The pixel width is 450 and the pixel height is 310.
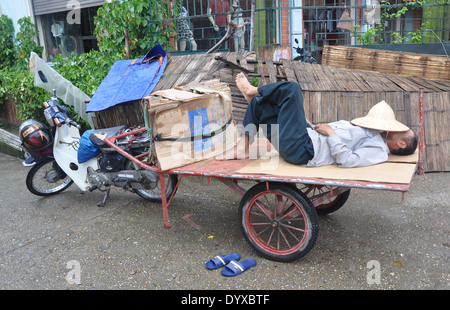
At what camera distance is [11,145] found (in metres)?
6.94

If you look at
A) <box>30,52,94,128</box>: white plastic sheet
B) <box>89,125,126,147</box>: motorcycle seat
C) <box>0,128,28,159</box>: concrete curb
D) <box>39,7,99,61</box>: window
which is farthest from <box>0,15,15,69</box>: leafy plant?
<box>89,125,126,147</box>: motorcycle seat

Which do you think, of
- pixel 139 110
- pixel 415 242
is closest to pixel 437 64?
pixel 415 242

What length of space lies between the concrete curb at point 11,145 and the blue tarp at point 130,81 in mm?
2127

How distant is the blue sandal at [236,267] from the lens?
307cm

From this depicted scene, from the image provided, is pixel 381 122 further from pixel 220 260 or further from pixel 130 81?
pixel 130 81

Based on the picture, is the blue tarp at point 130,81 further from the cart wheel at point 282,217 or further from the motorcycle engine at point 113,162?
the cart wheel at point 282,217

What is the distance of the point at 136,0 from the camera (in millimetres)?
6875

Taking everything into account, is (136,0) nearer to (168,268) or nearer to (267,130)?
(267,130)

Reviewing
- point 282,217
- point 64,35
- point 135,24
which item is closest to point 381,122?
point 282,217

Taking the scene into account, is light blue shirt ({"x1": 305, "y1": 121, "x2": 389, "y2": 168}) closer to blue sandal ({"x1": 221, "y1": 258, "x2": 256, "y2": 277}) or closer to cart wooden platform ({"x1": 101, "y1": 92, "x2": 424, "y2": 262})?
cart wooden platform ({"x1": 101, "y1": 92, "x2": 424, "y2": 262})

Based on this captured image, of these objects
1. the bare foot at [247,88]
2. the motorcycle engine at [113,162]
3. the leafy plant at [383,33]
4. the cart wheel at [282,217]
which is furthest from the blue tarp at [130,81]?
the leafy plant at [383,33]

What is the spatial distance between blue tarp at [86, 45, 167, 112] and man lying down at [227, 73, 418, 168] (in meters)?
2.56

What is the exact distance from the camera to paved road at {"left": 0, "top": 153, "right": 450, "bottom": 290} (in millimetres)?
3029

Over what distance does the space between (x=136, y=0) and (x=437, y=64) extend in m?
4.90
